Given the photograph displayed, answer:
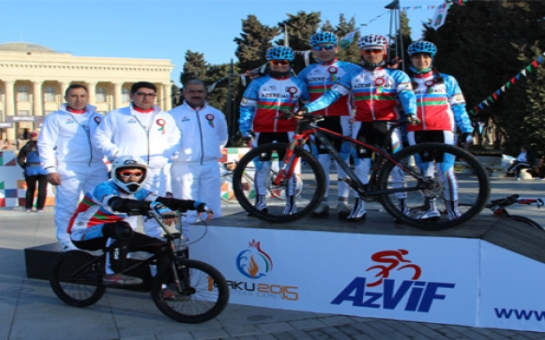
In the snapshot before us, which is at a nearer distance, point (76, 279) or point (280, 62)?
point (76, 279)

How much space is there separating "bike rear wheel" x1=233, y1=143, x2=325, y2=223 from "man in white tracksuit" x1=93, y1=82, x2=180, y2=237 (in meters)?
0.92

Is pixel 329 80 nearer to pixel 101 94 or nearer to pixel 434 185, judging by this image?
pixel 434 185

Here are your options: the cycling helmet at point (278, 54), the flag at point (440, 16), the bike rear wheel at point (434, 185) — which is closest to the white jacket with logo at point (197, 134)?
the cycling helmet at point (278, 54)

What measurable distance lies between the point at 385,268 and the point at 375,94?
5.51ft

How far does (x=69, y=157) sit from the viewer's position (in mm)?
5730

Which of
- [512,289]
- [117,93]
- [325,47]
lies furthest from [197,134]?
[117,93]

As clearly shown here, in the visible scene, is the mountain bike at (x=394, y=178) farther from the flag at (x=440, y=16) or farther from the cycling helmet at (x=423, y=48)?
the flag at (x=440, y=16)

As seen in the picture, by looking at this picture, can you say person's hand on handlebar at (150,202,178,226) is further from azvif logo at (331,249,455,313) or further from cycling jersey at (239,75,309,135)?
azvif logo at (331,249,455,313)

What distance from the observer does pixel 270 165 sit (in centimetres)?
520

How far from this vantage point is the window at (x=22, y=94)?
71.4 meters

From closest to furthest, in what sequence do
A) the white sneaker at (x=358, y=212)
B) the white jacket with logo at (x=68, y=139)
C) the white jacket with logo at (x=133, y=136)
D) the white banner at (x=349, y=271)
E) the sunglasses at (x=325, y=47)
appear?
the white banner at (x=349, y=271) → the white sneaker at (x=358, y=212) → the white jacket with logo at (x=133, y=136) → the sunglasses at (x=325, y=47) → the white jacket with logo at (x=68, y=139)

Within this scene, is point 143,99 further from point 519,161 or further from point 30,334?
point 519,161

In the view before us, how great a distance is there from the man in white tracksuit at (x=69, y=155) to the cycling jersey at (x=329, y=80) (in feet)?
8.01

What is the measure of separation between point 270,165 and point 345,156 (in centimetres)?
81
